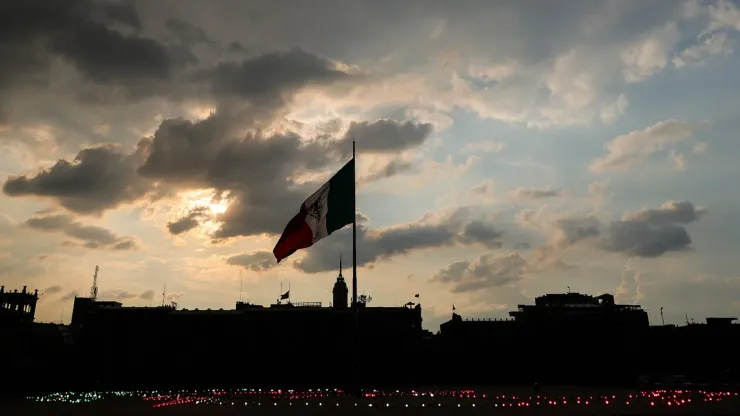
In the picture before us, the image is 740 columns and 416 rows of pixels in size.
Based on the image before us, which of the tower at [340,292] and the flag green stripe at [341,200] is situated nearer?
the flag green stripe at [341,200]

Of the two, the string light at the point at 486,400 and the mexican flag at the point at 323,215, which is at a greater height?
the mexican flag at the point at 323,215

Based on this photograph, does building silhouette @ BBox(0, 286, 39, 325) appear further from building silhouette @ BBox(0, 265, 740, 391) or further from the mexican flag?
the mexican flag

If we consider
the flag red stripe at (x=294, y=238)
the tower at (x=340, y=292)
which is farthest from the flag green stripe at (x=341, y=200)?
the tower at (x=340, y=292)

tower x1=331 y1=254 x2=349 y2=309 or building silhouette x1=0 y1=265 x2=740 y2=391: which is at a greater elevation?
tower x1=331 y1=254 x2=349 y2=309

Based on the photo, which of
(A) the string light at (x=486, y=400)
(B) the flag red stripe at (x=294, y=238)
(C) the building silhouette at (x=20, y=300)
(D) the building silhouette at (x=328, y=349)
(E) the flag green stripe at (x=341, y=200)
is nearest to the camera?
(E) the flag green stripe at (x=341, y=200)

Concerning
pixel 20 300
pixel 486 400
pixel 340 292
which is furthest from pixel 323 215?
pixel 20 300

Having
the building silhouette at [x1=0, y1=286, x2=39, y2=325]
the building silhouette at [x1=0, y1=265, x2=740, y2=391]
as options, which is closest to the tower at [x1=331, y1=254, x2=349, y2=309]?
the building silhouette at [x1=0, y1=265, x2=740, y2=391]

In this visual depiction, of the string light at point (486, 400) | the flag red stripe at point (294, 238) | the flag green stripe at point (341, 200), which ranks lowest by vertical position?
the string light at point (486, 400)

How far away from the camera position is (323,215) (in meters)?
28.0

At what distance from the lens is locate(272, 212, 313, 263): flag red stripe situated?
28156 mm

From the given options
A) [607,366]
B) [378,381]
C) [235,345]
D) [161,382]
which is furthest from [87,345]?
[607,366]

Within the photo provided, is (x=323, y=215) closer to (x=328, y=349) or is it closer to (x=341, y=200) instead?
(x=341, y=200)

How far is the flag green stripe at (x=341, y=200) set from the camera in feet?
90.8

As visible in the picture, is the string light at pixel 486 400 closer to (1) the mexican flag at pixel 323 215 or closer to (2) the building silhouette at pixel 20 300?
(1) the mexican flag at pixel 323 215
